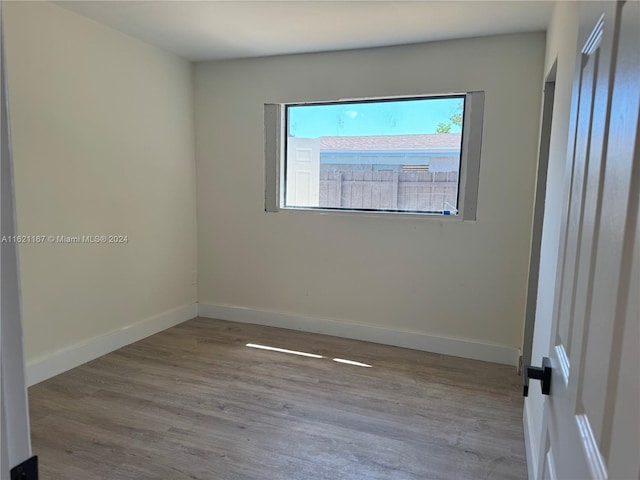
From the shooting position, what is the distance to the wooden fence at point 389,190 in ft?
11.5

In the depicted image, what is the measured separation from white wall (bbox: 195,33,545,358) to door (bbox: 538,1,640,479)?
2.44m

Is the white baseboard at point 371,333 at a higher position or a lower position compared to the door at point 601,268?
lower

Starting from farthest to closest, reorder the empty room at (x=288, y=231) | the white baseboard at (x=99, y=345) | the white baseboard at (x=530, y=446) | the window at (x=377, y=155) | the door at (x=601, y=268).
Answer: the window at (x=377, y=155) < the white baseboard at (x=99, y=345) < the empty room at (x=288, y=231) < the white baseboard at (x=530, y=446) < the door at (x=601, y=268)

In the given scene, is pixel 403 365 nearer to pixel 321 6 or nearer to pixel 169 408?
pixel 169 408

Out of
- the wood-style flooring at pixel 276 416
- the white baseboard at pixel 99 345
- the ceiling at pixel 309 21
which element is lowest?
the wood-style flooring at pixel 276 416

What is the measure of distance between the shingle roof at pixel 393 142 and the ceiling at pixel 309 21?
2.44 ft

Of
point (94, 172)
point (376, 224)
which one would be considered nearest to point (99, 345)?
point (94, 172)

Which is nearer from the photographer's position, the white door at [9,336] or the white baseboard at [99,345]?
the white door at [9,336]

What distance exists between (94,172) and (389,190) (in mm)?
2407

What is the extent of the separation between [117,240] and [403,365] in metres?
2.56

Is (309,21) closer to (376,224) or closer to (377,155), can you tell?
(377,155)

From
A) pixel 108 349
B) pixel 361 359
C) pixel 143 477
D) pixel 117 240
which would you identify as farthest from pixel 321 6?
pixel 108 349

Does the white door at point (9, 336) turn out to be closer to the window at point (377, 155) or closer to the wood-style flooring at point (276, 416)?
the wood-style flooring at point (276, 416)

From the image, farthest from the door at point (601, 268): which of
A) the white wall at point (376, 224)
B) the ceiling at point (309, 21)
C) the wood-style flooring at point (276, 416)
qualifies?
the white wall at point (376, 224)
